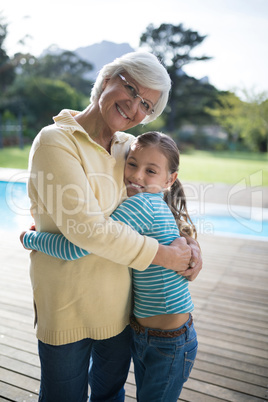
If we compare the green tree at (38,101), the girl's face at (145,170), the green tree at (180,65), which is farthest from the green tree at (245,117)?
the girl's face at (145,170)

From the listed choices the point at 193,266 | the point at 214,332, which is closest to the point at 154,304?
the point at 193,266

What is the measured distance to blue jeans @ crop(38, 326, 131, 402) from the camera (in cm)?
117

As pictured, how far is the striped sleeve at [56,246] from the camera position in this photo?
103cm

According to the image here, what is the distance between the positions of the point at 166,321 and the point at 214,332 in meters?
1.41

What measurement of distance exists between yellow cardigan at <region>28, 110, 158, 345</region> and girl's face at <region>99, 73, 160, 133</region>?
102mm

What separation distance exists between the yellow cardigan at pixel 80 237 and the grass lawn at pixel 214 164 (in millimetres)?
12887

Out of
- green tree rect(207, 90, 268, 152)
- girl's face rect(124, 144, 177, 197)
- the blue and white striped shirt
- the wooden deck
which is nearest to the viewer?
the blue and white striped shirt

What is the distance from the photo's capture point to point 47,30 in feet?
80.6

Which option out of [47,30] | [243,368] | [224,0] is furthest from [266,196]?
[47,30]

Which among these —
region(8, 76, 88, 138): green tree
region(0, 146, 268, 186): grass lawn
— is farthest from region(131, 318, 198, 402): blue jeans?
region(8, 76, 88, 138): green tree

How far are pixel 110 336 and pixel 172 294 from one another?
247 millimetres

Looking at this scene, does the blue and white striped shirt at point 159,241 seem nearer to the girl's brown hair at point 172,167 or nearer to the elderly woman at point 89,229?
the elderly woman at point 89,229

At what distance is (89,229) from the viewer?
96cm

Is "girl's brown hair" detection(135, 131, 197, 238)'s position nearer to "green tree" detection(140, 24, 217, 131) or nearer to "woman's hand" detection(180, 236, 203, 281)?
"woman's hand" detection(180, 236, 203, 281)
